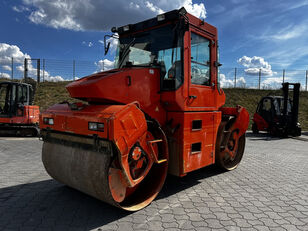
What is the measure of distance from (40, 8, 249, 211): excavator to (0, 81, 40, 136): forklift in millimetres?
7925

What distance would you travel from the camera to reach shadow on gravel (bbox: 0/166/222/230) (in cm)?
311

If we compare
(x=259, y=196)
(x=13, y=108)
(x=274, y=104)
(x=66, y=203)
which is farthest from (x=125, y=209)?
(x=274, y=104)

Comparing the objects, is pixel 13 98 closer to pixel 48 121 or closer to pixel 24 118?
pixel 24 118

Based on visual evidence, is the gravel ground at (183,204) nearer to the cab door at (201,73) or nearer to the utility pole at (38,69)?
the cab door at (201,73)

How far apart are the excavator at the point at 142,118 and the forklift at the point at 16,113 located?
7.92 m

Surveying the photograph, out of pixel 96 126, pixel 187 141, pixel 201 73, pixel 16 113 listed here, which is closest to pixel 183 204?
pixel 187 141

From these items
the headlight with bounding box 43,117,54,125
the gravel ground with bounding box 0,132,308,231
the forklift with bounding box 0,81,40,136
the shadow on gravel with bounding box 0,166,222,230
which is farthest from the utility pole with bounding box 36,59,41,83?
the headlight with bounding box 43,117,54,125

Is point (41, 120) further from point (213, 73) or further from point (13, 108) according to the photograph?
point (13, 108)

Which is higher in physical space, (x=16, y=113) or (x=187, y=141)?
(x=16, y=113)

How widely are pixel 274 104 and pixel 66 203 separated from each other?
12.0 meters

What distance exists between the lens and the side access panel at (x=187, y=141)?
3.90 m

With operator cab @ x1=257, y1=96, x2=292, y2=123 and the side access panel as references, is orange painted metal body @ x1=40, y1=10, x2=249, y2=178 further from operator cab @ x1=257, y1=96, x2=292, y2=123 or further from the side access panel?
operator cab @ x1=257, y1=96, x2=292, y2=123

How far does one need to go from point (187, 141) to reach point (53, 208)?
2291 mm

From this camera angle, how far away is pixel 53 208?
3541 mm
